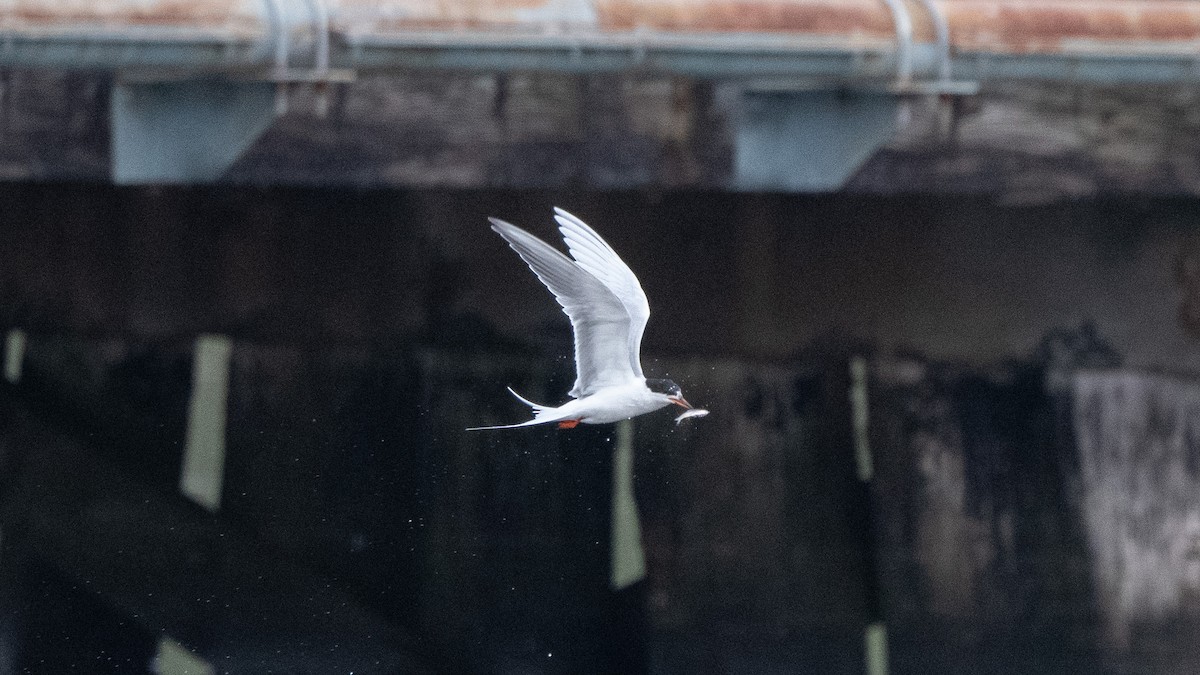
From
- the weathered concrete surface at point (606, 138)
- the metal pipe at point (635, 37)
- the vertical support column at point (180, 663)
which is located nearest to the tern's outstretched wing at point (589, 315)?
the metal pipe at point (635, 37)

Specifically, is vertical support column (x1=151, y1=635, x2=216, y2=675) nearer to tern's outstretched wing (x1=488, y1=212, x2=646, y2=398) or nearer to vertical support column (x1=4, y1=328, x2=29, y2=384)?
vertical support column (x1=4, y1=328, x2=29, y2=384)

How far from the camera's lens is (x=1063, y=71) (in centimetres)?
977

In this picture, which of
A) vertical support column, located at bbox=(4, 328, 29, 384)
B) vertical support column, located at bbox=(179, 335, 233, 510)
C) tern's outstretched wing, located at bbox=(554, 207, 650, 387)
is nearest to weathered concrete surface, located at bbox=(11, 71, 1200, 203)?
vertical support column, located at bbox=(4, 328, 29, 384)

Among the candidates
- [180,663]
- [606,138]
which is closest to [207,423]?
[180,663]

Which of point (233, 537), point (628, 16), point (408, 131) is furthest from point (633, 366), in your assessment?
point (233, 537)

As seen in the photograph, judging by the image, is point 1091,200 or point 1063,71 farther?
point 1091,200

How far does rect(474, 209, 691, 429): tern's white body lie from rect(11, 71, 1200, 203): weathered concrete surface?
176 cm

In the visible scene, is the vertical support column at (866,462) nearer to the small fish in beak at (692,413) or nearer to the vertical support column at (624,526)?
the small fish in beak at (692,413)

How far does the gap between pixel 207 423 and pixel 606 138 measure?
11.3ft

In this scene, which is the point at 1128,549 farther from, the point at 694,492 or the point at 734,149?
the point at 734,149

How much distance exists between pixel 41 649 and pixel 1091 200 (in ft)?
26.3

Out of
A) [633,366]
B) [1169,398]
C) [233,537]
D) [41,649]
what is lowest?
→ [41,649]

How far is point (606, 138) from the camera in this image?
36.9 feet

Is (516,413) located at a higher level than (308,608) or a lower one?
higher
